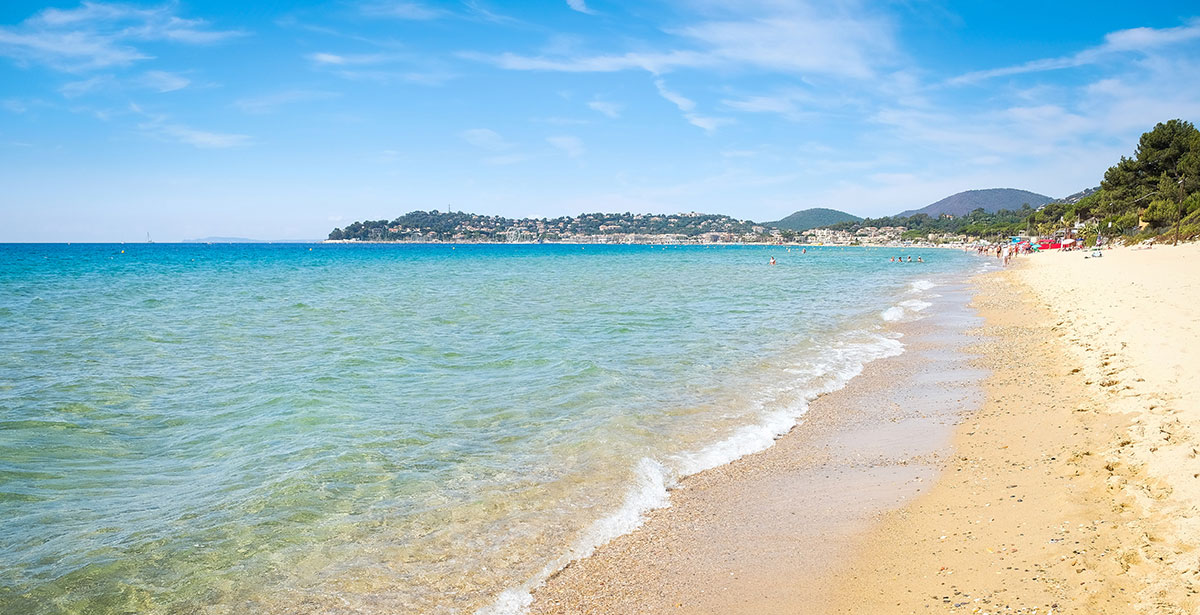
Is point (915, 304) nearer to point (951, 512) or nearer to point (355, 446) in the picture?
point (951, 512)

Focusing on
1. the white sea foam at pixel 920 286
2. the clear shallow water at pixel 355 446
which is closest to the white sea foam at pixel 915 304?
the clear shallow water at pixel 355 446

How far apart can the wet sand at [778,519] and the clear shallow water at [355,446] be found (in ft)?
1.18

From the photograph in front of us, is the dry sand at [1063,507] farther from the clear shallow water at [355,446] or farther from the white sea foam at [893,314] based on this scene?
the white sea foam at [893,314]

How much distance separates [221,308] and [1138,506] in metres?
26.1

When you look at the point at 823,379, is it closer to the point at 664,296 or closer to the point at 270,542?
the point at 270,542

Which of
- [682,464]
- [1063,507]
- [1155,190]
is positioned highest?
[1155,190]

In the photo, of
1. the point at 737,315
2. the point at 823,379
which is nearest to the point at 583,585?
the point at 823,379

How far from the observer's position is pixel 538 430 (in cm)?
864

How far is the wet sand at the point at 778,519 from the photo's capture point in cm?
465

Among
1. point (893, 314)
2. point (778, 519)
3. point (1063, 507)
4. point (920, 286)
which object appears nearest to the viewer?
point (1063, 507)

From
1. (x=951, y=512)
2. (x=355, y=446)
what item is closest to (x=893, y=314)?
(x=951, y=512)

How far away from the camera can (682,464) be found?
7.50 meters

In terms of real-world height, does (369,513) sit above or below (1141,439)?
below

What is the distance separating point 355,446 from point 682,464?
4.01 metres
